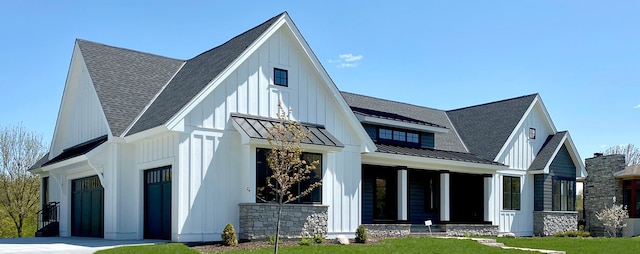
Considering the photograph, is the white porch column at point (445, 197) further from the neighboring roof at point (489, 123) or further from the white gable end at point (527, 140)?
the white gable end at point (527, 140)

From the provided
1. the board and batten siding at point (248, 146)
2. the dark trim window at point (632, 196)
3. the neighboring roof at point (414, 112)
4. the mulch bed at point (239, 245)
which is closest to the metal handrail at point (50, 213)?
the board and batten siding at point (248, 146)

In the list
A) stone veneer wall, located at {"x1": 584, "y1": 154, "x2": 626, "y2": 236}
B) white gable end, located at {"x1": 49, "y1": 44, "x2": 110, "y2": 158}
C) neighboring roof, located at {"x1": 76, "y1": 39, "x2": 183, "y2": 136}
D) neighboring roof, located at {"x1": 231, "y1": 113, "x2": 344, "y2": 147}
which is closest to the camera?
neighboring roof, located at {"x1": 231, "y1": 113, "x2": 344, "y2": 147}

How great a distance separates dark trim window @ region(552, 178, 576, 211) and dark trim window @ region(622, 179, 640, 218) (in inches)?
199

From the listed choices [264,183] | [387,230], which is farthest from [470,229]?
[264,183]

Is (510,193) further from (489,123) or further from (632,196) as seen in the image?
(632,196)

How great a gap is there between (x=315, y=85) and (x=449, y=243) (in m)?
6.72

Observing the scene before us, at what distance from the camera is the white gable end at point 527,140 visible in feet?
105

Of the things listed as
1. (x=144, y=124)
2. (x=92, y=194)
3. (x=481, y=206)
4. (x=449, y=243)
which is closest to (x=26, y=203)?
(x=92, y=194)

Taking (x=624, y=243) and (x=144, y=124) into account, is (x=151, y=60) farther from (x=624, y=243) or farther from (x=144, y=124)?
(x=624, y=243)

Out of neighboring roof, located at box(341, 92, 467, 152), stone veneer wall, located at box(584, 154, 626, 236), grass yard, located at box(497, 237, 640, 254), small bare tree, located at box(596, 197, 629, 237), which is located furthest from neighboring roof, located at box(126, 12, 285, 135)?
stone veneer wall, located at box(584, 154, 626, 236)

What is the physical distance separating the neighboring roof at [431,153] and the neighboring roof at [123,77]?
8654mm

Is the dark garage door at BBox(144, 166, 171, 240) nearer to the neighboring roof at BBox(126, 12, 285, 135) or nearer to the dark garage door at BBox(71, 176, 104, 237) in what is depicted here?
the neighboring roof at BBox(126, 12, 285, 135)

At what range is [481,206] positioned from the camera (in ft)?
101

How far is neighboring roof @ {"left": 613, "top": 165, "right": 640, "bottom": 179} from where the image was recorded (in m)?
35.8
